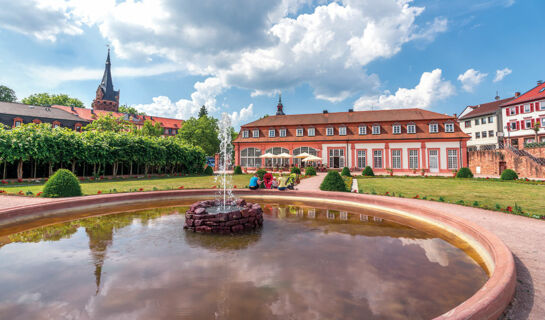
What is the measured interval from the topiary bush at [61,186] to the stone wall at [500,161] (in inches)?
1474

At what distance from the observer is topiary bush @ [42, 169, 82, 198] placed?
399 inches

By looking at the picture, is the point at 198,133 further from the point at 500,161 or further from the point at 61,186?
the point at 500,161

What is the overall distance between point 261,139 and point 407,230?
104ft

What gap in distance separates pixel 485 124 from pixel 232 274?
59970 millimetres

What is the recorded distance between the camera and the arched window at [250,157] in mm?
37562

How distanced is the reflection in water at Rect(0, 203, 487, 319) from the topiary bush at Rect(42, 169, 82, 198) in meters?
4.70

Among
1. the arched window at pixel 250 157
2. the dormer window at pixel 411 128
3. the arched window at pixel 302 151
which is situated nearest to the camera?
the dormer window at pixel 411 128

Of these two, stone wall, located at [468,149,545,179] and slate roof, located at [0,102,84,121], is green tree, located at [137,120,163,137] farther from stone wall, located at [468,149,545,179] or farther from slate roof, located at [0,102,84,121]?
stone wall, located at [468,149,545,179]

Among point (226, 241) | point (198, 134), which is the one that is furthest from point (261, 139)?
point (226, 241)

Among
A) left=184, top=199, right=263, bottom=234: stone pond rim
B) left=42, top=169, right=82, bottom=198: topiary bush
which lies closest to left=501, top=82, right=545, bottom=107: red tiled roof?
left=184, top=199, right=263, bottom=234: stone pond rim

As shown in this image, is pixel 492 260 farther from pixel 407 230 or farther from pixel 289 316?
pixel 289 316

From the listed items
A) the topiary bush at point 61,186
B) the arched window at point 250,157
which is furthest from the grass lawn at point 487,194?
the arched window at point 250,157

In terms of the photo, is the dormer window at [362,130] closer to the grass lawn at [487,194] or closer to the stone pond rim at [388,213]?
the grass lawn at [487,194]

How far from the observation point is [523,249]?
4.91m
